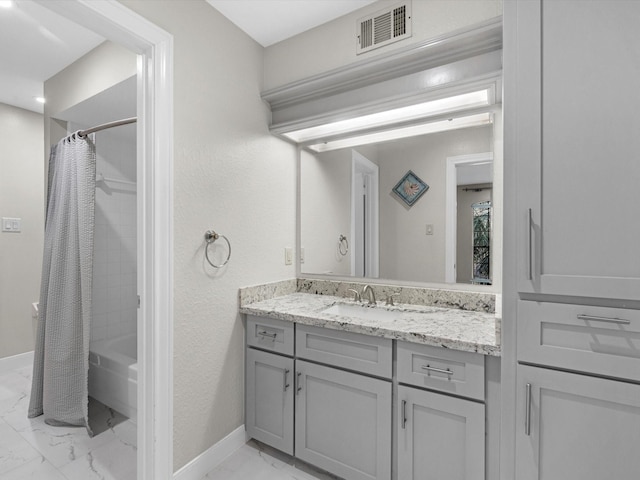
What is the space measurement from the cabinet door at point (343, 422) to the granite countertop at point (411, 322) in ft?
0.79

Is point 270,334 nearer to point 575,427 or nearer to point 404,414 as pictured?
point 404,414

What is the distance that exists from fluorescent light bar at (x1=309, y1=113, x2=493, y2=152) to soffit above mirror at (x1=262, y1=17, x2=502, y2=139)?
0.10 metres

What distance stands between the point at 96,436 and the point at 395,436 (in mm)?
1855

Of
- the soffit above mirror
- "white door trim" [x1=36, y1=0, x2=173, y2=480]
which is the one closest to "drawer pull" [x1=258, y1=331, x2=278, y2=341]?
"white door trim" [x1=36, y1=0, x2=173, y2=480]

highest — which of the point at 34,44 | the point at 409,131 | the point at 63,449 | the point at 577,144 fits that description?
the point at 34,44

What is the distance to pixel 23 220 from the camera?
10.0 feet

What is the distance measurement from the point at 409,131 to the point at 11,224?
353 centimetres

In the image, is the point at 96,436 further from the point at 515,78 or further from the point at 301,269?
the point at 515,78

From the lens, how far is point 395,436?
1.44 meters

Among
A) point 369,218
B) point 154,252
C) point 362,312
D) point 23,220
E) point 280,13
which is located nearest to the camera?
point 154,252

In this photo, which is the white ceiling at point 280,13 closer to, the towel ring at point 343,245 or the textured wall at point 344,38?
the textured wall at point 344,38

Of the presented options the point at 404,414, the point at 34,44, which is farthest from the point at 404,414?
the point at 34,44

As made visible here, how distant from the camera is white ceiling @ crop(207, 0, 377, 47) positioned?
5.75 feet

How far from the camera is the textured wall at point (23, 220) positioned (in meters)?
2.96
